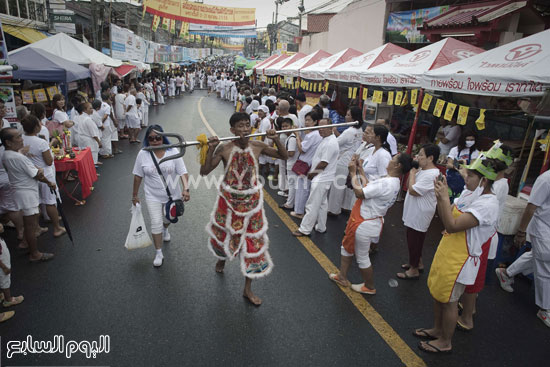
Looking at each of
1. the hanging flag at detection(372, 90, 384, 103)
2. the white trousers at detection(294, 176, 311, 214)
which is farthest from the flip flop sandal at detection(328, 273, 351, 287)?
the hanging flag at detection(372, 90, 384, 103)

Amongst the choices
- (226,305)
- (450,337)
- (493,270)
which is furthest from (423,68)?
(226,305)

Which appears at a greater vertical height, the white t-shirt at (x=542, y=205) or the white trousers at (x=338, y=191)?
the white t-shirt at (x=542, y=205)

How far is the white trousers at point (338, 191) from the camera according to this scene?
6.11 meters

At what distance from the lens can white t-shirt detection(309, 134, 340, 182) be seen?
5031 millimetres

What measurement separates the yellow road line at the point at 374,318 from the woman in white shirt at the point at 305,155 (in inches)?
34.4

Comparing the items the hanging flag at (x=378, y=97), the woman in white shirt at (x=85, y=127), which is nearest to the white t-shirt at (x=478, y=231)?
the hanging flag at (x=378, y=97)

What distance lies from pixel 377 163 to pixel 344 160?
4.80 feet

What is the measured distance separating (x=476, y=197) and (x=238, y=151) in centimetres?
223

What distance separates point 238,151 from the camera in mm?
3541

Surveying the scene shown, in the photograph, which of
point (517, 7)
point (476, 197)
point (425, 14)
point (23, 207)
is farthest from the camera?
point (425, 14)

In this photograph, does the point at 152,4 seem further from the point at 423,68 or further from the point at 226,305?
the point at 226,305

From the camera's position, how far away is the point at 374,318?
140 inches

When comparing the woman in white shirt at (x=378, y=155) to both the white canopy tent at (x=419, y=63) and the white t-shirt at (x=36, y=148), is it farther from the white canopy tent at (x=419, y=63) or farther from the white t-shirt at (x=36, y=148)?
the white t-shirt at (x=36, y=148)

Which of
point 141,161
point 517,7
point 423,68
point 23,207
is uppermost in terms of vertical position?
point 517,7
